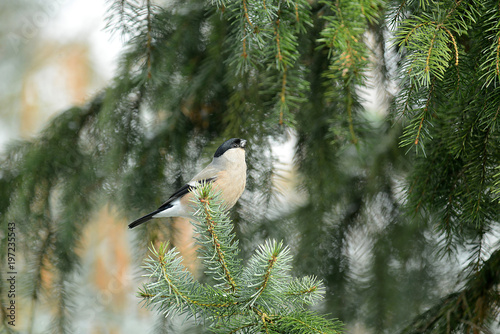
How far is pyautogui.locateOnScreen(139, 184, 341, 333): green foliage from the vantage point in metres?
0.93

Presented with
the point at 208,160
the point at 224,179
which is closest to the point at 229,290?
the point at 224,179

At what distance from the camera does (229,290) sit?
1.01 metres

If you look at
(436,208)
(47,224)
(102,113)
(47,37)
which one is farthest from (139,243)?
(47,37)

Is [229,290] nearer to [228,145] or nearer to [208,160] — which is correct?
[228,145]

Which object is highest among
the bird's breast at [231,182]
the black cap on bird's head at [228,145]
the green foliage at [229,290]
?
the black cap on bird's head at [228,145]

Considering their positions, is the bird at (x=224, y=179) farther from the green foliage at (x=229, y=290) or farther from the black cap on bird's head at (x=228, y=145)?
the green foliage at (x=229, y=290)

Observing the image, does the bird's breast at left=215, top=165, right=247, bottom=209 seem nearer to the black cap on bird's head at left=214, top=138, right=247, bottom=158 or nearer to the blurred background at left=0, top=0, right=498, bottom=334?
the black cap on bird's head at left=214, top=138, right=247, bottom=158

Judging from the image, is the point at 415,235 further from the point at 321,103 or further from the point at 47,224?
the point at 47,224

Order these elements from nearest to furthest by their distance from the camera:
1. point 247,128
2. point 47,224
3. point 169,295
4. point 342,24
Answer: point 169,295 < point 342,24 < point 247,128 < point 47,224

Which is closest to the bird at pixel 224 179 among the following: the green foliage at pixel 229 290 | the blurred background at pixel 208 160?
the blurred background at pixel 208 160

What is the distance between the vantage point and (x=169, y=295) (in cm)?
94

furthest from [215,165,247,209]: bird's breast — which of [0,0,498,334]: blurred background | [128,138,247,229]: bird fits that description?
[0,0,498,334]: blurred background

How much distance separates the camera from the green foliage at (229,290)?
0.93 m

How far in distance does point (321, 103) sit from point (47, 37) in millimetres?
2962
